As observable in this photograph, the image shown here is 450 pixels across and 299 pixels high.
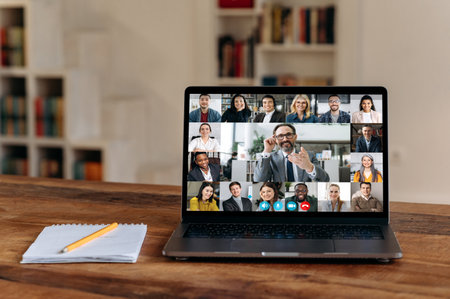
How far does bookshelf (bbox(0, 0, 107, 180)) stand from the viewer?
12.5 ft

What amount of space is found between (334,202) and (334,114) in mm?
Result: 159

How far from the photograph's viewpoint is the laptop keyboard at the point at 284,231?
1.03 metres

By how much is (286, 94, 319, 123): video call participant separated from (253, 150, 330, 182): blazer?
6 centimetres

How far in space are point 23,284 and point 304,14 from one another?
3288 mm

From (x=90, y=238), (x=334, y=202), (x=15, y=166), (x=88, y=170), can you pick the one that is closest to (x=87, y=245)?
(x=90, y=238)

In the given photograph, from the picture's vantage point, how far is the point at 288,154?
1134 mm

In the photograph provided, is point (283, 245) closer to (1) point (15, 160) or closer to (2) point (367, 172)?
(2) point (367, 172)

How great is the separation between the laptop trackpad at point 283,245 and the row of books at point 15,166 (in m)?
3.29

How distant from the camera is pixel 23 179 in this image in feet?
5.24

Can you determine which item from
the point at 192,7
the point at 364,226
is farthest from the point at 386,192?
the point at 192,7

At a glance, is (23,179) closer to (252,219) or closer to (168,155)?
(252,219)

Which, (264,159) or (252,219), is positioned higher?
(264,159)

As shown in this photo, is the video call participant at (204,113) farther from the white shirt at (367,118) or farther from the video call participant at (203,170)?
the white shirt at (367,118)

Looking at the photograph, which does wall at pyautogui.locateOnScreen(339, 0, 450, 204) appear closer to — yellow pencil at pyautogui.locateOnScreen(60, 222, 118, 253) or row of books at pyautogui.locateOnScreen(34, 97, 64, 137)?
row of books at pyautogui.locateOnScreen(34, 97, 64, 137)
